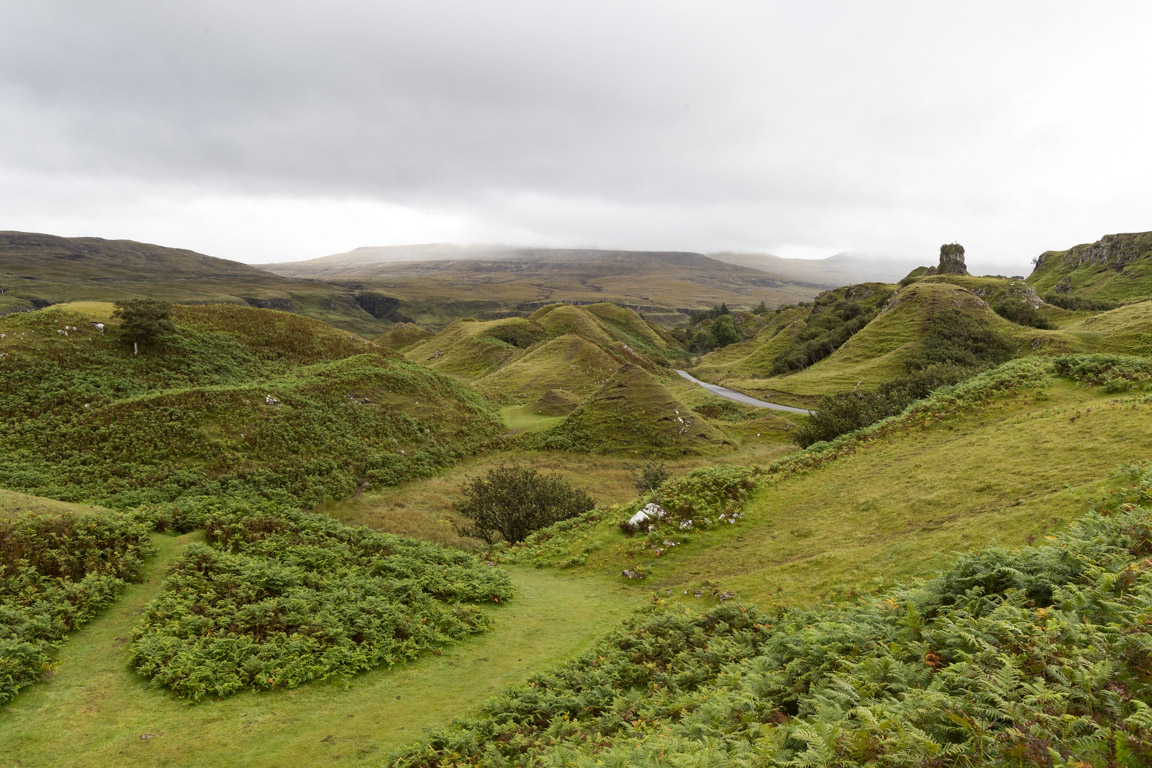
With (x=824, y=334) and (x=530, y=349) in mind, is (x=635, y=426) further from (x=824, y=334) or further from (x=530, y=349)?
(x=824, y=334)

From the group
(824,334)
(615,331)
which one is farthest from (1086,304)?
(615,331)

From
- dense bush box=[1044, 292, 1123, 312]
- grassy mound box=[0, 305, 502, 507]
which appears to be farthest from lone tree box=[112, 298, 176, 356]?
dense bush box=[1044, 292, 1123, 312]

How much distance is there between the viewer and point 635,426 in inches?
2036

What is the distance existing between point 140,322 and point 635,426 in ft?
145

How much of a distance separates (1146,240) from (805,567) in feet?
520

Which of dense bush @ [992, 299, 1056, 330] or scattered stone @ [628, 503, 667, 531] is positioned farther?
dense bush @ [992, 299, 1056, 330]

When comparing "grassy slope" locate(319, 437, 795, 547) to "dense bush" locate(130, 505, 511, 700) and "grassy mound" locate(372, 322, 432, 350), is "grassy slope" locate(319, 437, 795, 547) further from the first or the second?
"grassy mound" locate(372, 322, 432, 350)

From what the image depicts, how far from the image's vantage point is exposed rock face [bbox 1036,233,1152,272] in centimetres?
11406

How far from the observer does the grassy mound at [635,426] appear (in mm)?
49875

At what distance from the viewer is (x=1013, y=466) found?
1803 centimetres

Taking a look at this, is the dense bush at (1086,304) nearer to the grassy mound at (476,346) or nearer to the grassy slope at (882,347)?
the grassy slope at (882,347)

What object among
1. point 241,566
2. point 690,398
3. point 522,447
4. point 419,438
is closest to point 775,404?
point 690,398

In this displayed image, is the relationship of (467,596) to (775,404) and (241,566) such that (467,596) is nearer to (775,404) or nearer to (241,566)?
(241,566)

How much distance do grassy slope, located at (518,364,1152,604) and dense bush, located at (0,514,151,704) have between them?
14722 mm
